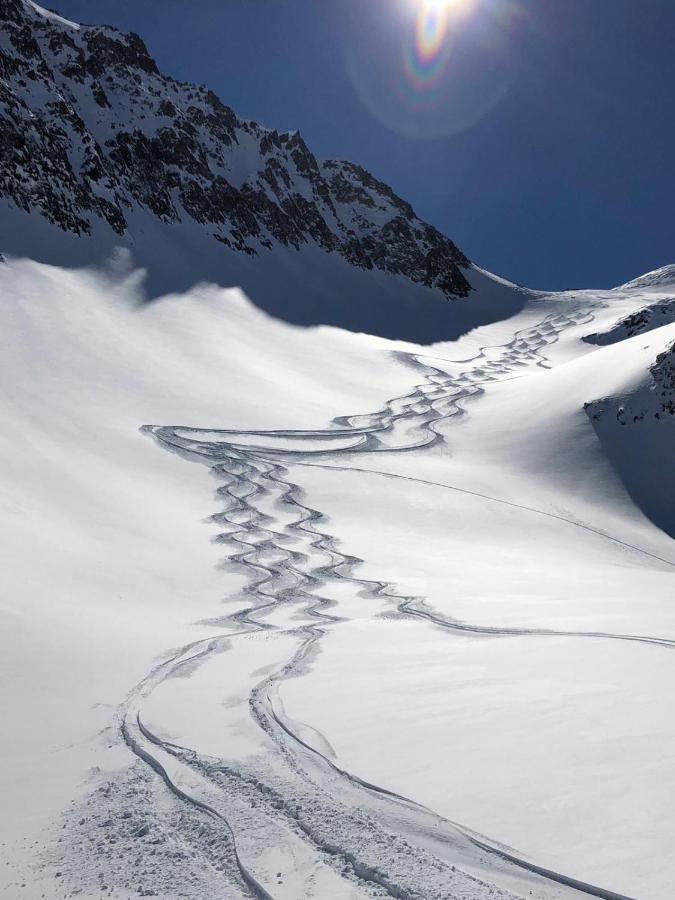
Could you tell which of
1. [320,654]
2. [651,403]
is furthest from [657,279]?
[320,654]

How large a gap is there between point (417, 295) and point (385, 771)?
102 meters

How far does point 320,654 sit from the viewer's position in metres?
9.16

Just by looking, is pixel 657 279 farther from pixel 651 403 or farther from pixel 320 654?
pixel 320 654

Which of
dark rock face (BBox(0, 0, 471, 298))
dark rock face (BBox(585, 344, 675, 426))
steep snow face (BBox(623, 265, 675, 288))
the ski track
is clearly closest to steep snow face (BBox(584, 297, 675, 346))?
dark rock face (BBox(0, 0, 471, 298))

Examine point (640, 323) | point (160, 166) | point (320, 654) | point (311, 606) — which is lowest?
point (320, 654)

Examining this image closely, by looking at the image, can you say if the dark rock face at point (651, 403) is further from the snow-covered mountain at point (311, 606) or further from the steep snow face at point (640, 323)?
the steep snow face at point (640, 323)

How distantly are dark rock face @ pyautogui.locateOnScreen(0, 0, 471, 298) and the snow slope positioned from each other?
126 feet

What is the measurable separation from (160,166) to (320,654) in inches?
3338

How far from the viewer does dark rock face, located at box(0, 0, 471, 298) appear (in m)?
61.8

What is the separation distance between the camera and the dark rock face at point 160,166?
203 ft

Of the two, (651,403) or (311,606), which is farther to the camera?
(651,403)

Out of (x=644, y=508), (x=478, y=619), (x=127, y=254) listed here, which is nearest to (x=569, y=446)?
(x=644, y=508)

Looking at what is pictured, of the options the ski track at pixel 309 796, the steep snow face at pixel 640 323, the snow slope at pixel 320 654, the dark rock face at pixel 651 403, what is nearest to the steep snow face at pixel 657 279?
the steep snow face at pixel 640 323

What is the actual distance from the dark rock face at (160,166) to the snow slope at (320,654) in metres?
38.3
